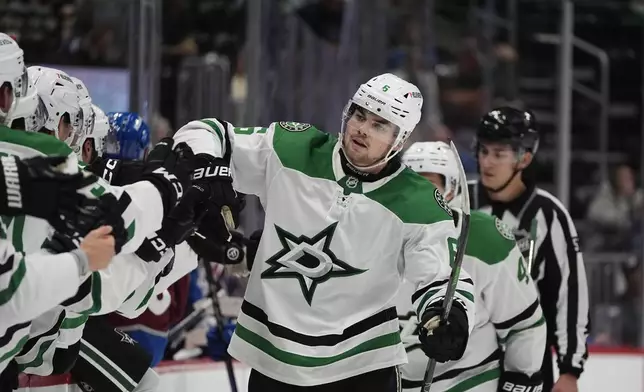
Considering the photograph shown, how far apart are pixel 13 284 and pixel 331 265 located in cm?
80

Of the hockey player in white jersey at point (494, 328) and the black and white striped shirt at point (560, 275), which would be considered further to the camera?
the black and white striped shirt at point (560, 275)

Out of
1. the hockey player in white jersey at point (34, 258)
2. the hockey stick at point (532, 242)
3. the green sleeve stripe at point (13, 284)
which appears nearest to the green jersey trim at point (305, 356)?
the hockey player in white jersey at point (34, 258)

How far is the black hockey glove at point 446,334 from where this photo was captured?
99.5 inches

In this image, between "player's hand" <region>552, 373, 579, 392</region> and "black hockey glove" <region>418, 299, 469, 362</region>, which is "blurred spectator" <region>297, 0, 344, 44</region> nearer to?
"player's hand" <region>552, 373, 579, 392</region>

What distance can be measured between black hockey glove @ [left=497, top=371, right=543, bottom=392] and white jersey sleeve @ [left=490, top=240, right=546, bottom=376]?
1 centimetres

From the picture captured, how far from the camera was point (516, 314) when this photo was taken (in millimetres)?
3156

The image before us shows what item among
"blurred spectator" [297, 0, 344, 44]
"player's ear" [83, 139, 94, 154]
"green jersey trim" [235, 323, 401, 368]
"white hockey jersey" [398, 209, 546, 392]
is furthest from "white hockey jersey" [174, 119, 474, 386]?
"blurred spectator" [297, 0, 344, 44]

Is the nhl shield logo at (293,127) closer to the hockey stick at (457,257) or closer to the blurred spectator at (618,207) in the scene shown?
the hockey stick at (457,257)

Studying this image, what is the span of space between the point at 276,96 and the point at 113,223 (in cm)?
313

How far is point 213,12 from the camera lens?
5.60 meters

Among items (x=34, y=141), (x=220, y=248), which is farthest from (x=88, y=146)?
(x=34, y=141)

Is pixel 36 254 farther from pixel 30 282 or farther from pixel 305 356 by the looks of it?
pixel 305 356

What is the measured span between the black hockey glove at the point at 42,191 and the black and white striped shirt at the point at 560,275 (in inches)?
69.2

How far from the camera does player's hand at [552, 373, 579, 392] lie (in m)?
3.63
